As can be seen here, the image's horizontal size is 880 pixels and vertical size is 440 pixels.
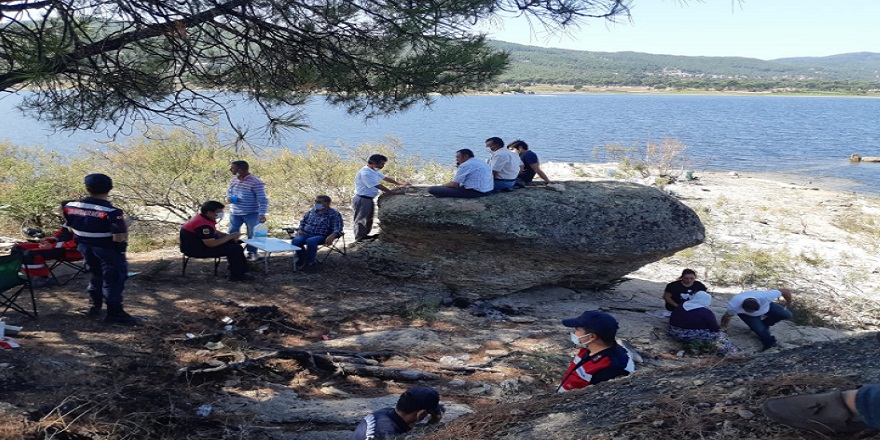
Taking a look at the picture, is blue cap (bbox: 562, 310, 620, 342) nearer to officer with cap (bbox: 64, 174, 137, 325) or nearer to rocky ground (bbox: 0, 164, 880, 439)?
rocky ground (bbox: 0, 164, 880, 439)

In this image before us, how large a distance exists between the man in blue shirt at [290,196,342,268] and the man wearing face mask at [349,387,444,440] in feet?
17.7

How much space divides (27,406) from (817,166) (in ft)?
117

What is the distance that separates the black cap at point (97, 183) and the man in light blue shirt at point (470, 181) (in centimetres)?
429

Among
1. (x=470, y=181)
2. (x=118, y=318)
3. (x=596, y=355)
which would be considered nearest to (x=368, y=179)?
(x=470, y=181)

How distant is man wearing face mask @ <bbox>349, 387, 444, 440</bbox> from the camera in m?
4.00

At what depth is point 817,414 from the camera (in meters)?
2.78

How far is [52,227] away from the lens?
11336mm

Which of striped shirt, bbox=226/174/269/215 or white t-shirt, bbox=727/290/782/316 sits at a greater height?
striped shirt, bbox=226/174/269/215

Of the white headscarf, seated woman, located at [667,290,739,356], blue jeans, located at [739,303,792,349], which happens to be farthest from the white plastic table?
blue jeans, located at [739,303,792,349]

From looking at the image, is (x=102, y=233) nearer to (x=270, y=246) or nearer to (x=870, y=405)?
(x=270, y=246)

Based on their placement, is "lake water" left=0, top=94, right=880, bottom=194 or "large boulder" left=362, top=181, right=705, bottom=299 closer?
"large boulder" left=362, top=181, right=705, bottom=299

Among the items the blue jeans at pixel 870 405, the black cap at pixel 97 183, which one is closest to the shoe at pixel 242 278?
the black cap at pixel 97 183

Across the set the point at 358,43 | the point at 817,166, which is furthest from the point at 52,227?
the point at 817,166

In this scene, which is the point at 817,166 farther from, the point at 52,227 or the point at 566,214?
the point at 52,227
